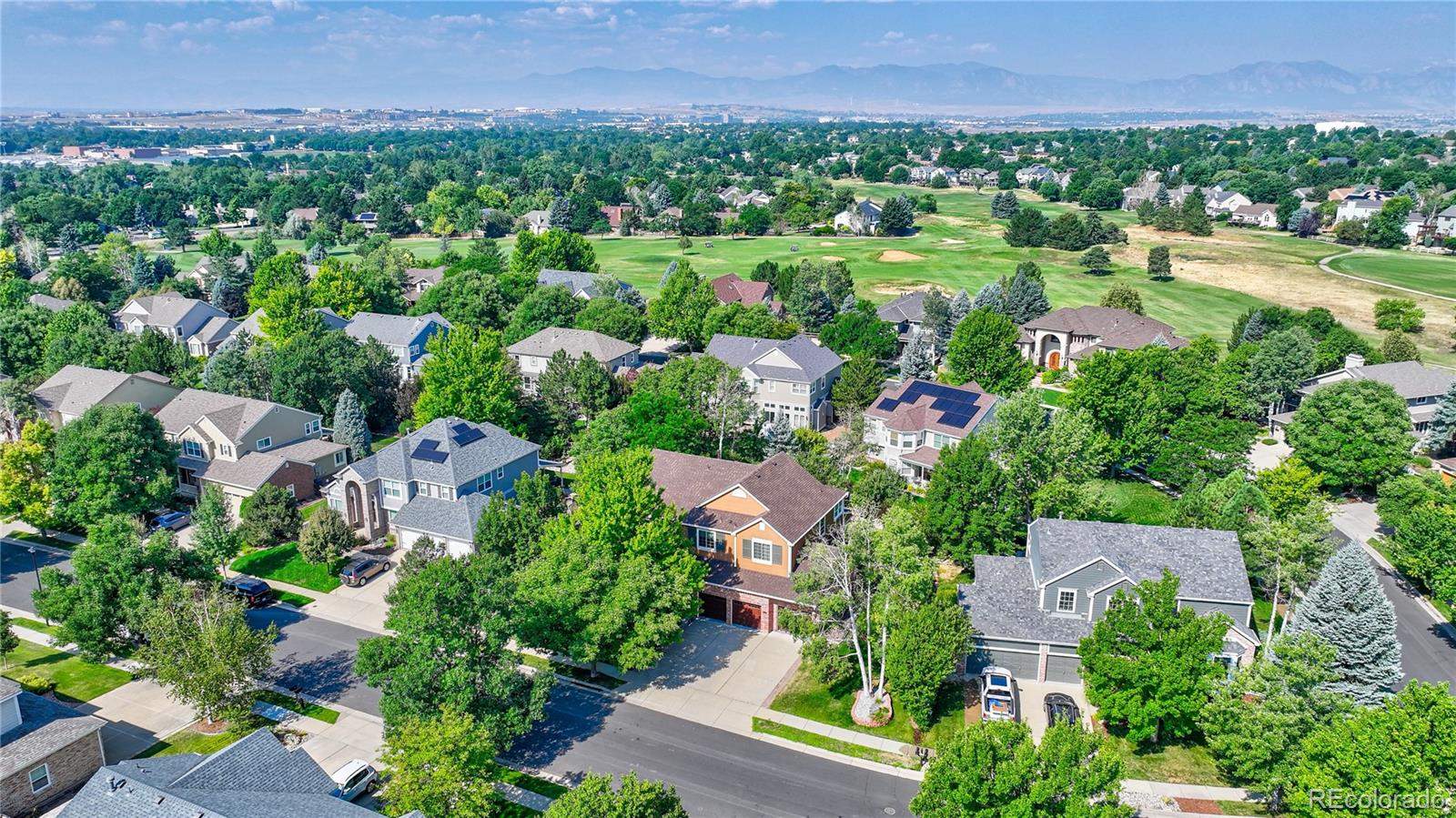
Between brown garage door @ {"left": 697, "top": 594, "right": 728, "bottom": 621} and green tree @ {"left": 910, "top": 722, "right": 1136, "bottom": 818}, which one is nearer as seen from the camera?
green tree @ {"left": 910, "top": 722, "right": 1136, "bottom": 818}

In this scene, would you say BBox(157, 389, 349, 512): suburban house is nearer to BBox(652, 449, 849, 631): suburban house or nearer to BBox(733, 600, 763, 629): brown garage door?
BBox(652, 449, 849, 631): suburban house

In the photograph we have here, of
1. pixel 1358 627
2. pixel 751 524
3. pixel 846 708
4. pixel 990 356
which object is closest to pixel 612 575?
pixel 751 524

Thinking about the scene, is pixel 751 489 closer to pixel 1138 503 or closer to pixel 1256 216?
pixel 1138 503

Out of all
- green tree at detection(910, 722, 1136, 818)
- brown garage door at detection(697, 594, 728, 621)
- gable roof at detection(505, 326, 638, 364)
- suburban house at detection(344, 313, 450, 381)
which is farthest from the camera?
suburban house at detection(344, 313, 450, 381)

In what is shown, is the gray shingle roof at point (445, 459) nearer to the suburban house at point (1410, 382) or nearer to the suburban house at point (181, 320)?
Result: the suburban house at point (181, 320)

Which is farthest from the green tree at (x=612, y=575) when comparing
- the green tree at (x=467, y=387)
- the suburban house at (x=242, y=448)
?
the suburban house at (x=242, y=448)

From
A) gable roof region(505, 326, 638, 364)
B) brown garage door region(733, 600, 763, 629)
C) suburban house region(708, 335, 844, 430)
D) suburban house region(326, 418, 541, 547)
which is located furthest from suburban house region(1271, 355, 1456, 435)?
suburban house region(326, 418, 541, 547)

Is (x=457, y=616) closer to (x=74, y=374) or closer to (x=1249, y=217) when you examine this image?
(x=74, y=374)
